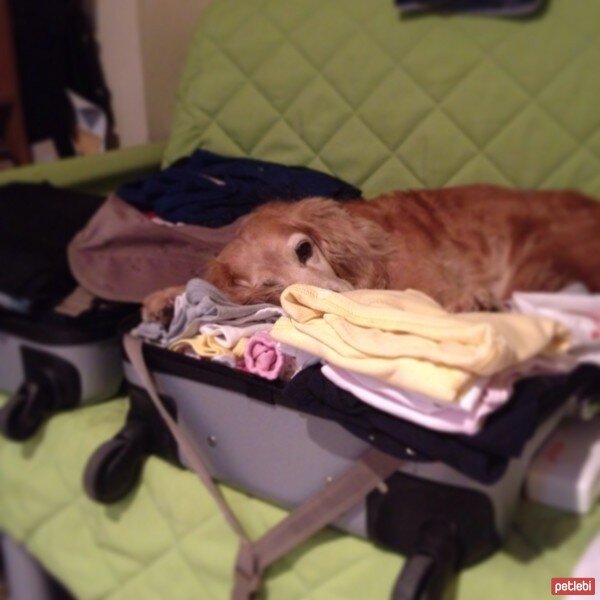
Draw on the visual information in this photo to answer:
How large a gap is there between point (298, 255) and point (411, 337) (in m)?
0.25

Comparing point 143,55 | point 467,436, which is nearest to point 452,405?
point 467,436

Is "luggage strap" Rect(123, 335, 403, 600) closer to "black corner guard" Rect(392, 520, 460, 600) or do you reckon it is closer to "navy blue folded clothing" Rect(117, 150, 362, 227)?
"black corner guard" Rect(392, 520, 460, 600)

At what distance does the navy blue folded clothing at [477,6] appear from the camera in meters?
0.86

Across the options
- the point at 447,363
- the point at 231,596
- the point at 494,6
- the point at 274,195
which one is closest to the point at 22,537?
the point at 231,596

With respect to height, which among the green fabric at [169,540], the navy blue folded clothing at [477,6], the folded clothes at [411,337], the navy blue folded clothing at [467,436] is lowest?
the green fabric at [169,540]

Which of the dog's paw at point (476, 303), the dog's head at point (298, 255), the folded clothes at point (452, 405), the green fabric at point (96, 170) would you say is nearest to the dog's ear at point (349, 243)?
the dog's head at point (298, 255)

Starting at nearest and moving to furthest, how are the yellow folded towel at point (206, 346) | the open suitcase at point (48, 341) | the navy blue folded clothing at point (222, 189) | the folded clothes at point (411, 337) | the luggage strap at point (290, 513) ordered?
the folded clothes at point (411, 337), the luggage strap at point (290, 513), the yellow folded towel at point (206, 346), the open suitcase at point (48, 341), the navy blue folded clothing at point (222, 189)

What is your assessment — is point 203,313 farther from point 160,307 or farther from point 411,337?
point 411,337

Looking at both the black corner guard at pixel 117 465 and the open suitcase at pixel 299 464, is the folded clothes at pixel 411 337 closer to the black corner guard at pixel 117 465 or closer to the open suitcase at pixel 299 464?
the open suitcase at pixel 299 464

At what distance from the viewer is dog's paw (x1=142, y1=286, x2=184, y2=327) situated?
802mm

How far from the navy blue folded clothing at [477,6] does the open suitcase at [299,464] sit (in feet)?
1.88

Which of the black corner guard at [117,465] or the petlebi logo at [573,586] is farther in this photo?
the black corner guard at [117,465]

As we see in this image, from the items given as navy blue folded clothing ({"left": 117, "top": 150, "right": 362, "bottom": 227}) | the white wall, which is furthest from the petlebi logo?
the white wall

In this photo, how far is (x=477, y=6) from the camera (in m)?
0.90
